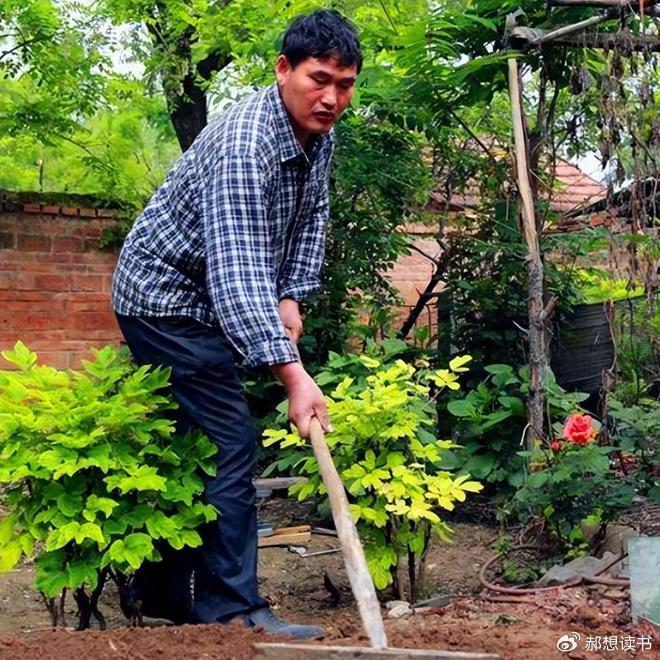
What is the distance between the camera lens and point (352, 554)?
94.7 inches

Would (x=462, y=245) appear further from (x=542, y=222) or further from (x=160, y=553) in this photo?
(x=160, y=553)

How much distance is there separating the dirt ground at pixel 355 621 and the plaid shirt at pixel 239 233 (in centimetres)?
81

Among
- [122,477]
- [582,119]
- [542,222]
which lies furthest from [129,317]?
[582,119]

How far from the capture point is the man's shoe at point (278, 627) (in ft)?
9.11

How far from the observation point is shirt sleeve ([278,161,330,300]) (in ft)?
11.2

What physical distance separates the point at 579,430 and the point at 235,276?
1761mm

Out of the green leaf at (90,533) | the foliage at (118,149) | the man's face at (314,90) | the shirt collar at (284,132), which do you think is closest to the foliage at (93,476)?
the green leaf at (90,533)

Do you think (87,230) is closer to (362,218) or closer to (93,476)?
(362,218)

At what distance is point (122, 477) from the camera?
2961mm

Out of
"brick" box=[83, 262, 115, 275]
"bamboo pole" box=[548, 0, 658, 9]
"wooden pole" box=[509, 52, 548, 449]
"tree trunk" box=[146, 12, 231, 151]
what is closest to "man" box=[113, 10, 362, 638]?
"wooden pole" box=[509, 52, 548, 449]

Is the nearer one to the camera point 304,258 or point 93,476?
point 93,476

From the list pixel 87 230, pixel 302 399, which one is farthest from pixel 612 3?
pixel 87 230

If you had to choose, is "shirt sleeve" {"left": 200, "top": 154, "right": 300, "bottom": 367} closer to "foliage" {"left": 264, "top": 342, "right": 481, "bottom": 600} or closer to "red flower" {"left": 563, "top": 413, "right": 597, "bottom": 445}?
"foliage" {"left": 264, "top": 342, "right": 481, "bottom": 600}

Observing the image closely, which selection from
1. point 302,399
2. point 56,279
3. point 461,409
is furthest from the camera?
point 56,279
